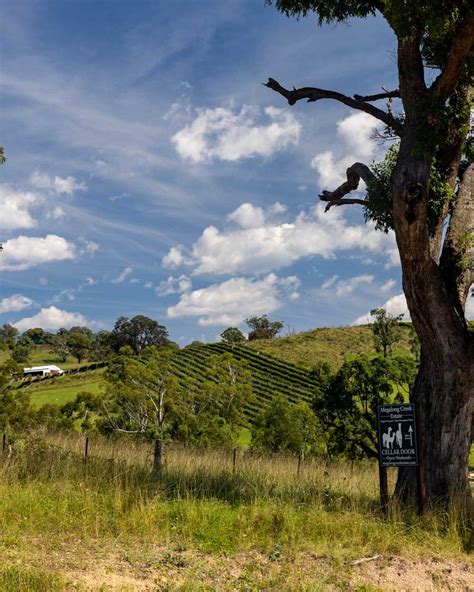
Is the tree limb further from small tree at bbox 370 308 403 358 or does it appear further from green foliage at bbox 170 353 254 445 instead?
small tree at bbox 370 308 403 358

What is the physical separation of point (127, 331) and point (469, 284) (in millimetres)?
108530

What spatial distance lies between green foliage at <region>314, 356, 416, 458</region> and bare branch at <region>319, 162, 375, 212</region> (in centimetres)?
993

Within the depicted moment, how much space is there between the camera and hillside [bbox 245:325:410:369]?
69.9 metres

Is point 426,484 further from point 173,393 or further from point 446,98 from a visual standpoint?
point 173,393

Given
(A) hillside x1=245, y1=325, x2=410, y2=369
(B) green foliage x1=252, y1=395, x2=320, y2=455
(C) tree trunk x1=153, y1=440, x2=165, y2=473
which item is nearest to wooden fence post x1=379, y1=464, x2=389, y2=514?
(C) tree trunk x1=153, y1=440, x2=165, y2=473

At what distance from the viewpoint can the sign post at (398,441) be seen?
10.5 m

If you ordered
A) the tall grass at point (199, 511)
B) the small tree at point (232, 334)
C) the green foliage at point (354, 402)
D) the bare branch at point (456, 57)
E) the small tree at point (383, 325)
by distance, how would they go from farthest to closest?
the small tree at point (232, 334)
the small tree at point (383, 325)
the green foliage at point (354, 402)
the bare branch at point (456, 57)
the tall grass at point (199, 511)

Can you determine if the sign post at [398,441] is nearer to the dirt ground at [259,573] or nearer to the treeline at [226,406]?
the dirt ground at [259,573]

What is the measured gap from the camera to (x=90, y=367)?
87.6 m

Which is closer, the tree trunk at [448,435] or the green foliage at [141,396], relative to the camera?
the tree trunk at [448,435]

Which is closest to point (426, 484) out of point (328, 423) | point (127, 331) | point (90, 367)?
point (328, 423)

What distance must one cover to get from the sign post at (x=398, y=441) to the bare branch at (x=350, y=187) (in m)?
4.48

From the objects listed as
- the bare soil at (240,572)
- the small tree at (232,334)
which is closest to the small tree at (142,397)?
the bare soil at (240,572)

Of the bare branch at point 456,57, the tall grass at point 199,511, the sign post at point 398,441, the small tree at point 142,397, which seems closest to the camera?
the tall grass at point 199,511
